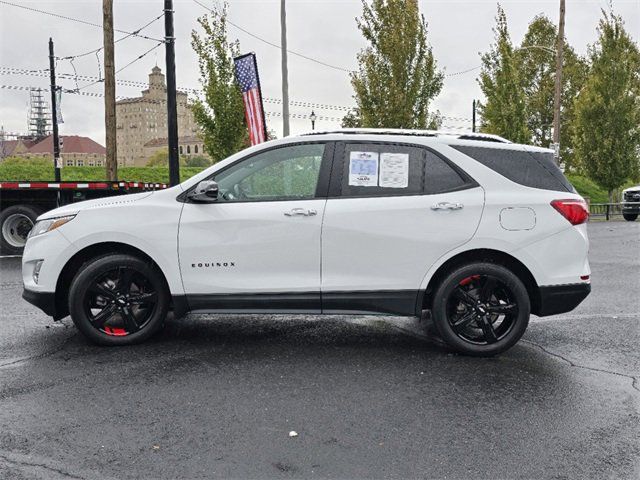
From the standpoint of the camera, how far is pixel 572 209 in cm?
470

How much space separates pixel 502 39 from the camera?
22.7m

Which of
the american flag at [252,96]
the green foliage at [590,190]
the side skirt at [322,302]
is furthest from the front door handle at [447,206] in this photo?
the green foliage at [590,190]

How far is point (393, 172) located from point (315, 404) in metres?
2.00

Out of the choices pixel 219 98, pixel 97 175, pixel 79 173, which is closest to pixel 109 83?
pixel 219 98

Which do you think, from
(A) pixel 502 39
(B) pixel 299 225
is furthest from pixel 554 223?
(A) pixel 502 39

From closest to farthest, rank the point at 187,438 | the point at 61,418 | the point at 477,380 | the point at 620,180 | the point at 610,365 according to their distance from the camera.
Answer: the point at 187,438
the point at 61,418
the point at 477,380
the point at 610,365
the point at 620,180

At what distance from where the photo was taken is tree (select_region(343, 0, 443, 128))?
1884 cm

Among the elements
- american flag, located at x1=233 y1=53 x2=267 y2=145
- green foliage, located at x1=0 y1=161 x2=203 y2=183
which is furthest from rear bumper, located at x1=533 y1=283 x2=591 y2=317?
green foliage, located at x1=0 y1=161 x2=203 y2=183

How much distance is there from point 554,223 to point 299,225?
200cm

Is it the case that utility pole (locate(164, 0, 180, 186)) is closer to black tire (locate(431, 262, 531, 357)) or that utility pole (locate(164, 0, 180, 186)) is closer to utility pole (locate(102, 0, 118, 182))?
utility pole (locate(102, 0, 118, 182))

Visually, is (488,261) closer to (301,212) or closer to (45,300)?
(301,212)

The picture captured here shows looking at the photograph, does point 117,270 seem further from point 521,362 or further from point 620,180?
point 620,180

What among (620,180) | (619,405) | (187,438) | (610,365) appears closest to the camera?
(187,438)

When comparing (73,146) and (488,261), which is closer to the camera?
(488,261)
